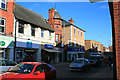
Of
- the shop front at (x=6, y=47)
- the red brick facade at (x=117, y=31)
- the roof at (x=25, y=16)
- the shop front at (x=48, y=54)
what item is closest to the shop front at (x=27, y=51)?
the shop front at (x=6, y=47)

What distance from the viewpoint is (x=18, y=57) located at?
19.6m

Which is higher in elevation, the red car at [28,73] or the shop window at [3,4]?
the shop window at [3,4]

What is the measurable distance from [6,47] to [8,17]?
13.4ft

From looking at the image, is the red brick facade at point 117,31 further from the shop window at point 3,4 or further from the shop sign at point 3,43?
the shop window at point 3,4

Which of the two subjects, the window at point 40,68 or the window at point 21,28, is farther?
the window at point 21,28

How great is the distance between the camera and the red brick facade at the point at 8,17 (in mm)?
17438

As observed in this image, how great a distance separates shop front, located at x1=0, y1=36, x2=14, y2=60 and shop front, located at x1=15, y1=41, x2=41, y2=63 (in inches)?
54.9

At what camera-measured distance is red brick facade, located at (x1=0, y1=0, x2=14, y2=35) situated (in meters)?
17.4

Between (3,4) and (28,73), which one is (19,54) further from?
(28,73)

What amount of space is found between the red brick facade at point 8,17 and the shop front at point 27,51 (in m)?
2.32

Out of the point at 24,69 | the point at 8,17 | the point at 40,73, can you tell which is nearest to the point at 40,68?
the point at 40,73

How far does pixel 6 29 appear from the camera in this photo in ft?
57.5

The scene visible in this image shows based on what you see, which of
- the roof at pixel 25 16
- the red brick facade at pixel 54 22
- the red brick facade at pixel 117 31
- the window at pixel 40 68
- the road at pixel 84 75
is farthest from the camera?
the red brick facade at pixel 54 22

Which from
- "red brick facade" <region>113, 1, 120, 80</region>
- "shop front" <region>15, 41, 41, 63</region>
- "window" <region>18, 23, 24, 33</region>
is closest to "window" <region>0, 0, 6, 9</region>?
"window" <region>18, 23, 24, 33</region>
